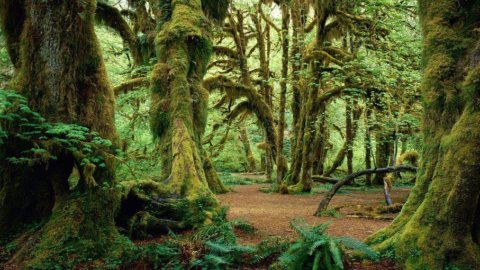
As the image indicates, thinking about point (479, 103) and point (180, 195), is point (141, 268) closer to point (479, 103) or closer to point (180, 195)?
point (180, 195)

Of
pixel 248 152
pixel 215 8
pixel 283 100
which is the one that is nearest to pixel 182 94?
pixel 215 8

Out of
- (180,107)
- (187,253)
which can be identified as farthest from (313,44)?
(187,253)

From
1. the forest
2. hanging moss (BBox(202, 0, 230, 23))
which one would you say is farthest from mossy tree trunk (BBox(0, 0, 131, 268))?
hanging moss (BBox(202, 0, 230, 23))

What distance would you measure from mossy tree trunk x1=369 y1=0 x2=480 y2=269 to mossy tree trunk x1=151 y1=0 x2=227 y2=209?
14.9ft

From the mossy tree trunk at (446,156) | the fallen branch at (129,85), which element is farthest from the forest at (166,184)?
the fallen branch at (129,85)

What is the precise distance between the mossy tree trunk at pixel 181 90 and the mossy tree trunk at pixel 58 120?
2638mm

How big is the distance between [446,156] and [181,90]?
22.1 feet

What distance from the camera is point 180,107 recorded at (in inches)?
379

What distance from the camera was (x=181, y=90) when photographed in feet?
32.0

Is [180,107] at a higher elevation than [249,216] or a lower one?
higher

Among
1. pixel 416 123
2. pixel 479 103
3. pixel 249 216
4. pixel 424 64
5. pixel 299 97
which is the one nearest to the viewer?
pixel 479 103

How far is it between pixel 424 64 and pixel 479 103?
1.28 meters

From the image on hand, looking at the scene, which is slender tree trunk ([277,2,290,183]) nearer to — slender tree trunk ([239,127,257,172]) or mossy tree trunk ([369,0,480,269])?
mossy tree trunk ([369,0,480,269])

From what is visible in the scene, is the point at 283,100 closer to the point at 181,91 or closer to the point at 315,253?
the point at 181,91
